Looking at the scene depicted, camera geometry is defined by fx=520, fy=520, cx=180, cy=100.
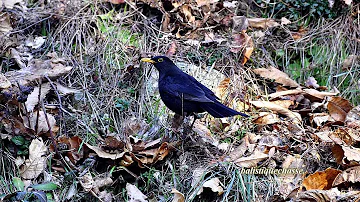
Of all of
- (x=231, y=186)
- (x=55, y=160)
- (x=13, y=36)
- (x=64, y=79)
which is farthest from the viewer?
(x=13, y=36)

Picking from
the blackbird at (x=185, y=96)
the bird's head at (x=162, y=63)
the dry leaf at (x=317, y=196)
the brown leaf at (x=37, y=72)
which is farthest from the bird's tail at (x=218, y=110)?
the brown leaf at (x=37, y=72)

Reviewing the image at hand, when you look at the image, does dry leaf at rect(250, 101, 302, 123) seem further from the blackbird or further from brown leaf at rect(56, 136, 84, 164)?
brown leaf at rect(56, 136, 84, 164)

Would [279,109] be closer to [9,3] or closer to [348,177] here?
[348,177]

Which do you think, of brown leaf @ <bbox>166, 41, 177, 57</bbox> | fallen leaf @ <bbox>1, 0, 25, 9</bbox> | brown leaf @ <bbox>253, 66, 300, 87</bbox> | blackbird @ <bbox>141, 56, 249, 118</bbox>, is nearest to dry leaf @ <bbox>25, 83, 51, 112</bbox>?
blackbird @ <bbox>141, 56, 249, 118</bbox>

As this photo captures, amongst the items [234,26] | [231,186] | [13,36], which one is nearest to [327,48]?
[234,26]

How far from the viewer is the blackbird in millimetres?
4270

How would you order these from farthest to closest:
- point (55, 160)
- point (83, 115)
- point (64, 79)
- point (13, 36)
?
point (13, 36) → point (64, 79) → point (83, 115) → point (55, 160)

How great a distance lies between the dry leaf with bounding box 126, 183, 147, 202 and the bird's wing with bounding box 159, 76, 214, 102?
93 cm

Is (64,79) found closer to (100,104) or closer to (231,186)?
(100,104)

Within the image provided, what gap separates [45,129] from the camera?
4.20 m

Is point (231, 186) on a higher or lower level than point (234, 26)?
lower

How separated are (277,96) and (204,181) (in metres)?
1.50

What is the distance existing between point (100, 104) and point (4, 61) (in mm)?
1074

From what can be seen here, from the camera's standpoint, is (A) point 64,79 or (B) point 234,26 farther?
(B) point 234,26
